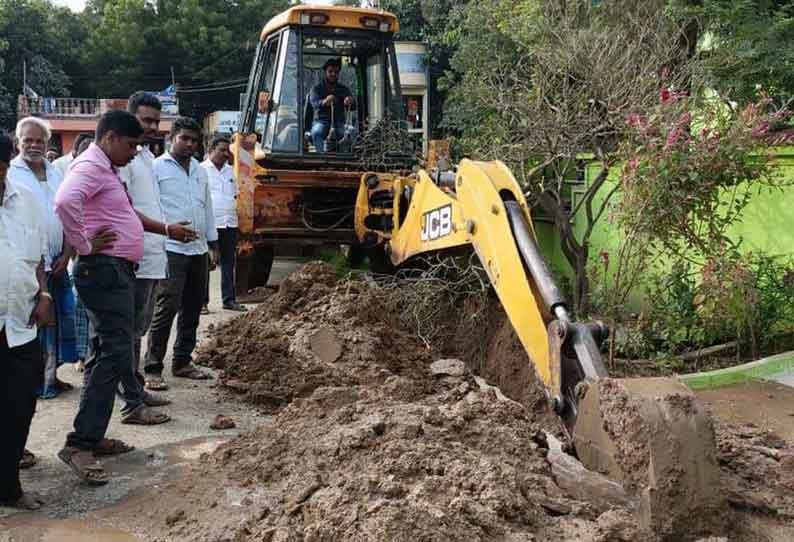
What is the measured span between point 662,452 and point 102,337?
294 cm

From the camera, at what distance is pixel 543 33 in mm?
9477

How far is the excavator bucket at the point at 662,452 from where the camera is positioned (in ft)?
10.7

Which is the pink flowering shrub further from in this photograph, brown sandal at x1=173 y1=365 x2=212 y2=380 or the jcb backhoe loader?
brown sandal at x1=173 y1=365 x2=212 y2=380

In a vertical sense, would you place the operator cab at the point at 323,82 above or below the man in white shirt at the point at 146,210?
above

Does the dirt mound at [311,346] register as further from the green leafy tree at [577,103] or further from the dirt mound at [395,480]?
the green leafy tree at [577,103]

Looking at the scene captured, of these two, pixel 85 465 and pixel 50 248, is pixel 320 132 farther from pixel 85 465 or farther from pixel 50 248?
pixel 85 465

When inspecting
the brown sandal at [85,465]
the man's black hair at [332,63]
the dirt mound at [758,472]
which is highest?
the man's black hair at [332,63]

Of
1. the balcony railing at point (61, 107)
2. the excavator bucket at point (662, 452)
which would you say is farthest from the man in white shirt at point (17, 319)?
the balcony railing at point (61, 107)

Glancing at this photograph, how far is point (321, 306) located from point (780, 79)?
4785 mm

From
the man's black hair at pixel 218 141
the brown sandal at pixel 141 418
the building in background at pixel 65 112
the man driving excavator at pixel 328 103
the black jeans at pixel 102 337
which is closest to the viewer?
the black jeans at pixel 102 337

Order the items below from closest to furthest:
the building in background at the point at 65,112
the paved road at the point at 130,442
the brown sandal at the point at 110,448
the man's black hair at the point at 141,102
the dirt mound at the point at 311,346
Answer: the paved road at the point at 130,442, the brown sandal at the point at 110,448, the man's black hair at the point at 141,102, the dirt mound at the point at 311,346, the building in background at the point at 65,112

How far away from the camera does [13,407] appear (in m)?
3.99

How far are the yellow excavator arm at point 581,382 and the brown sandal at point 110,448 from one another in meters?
2.32

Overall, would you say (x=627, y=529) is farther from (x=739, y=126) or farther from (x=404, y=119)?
(x=404, y=119)
